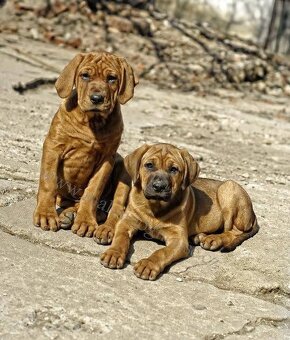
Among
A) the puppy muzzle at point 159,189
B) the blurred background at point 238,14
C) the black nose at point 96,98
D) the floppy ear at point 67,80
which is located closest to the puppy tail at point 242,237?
the puppy muzzle at point 159,189

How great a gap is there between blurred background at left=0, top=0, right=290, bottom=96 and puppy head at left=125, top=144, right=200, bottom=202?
8.88 metres

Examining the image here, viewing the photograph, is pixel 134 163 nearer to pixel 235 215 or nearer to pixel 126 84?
pixel 126 84

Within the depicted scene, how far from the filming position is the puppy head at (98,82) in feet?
17.3

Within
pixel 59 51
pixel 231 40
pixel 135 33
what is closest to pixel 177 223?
pixel 59 51

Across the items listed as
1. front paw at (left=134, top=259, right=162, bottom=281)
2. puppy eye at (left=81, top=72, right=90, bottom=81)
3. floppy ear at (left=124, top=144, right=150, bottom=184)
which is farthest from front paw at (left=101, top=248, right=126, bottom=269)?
puppy eye at (left=81, top=72, right=90, bottom=81)

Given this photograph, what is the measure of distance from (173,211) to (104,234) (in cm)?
59

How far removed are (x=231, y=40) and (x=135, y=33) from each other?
9.84 feet

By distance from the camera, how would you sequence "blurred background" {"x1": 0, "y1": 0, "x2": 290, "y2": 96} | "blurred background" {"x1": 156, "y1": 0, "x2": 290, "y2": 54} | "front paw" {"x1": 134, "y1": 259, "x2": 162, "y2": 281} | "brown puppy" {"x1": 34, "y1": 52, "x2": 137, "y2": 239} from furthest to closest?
"blurred background" {"x1": 156, "y1": 0, "x2": 290, "y2": 54}
"blurred background" {"x1": 0, "y1": 0, "x2": 290, "y2": 96}
"brown puppy" {"x1": 34, "y1": 52, "x2": 137, "y2": 239}
"front paw" {"x1": 134, "y1": 259, "x2": 162, "y2": 281}

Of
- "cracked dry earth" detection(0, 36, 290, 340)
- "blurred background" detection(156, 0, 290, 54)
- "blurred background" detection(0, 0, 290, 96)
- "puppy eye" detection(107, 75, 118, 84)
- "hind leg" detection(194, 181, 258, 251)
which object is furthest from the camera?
"blurred background" detection(156, 0, 290, 54)

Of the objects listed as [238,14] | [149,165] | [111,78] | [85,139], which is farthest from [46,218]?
[238,14]

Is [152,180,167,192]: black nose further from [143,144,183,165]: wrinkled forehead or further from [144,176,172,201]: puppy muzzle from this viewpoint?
[143,144,183,165]: wrinkled forehead

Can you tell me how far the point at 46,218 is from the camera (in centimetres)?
532

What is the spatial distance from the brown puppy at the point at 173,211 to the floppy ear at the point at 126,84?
487 millimetres

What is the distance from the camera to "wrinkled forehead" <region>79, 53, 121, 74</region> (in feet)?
17.7
